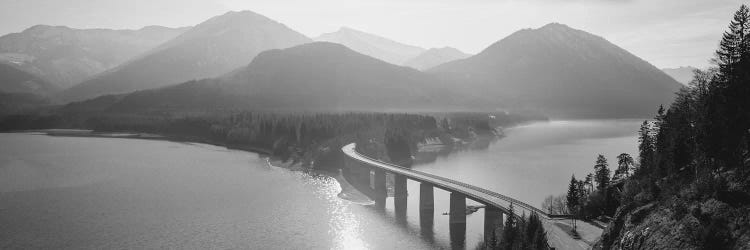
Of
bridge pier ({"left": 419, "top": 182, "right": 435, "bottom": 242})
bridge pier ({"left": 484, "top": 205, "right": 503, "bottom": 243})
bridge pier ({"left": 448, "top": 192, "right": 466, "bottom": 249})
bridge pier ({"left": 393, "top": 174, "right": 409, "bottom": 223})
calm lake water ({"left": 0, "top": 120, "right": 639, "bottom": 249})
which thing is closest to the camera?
bridge pier ({"left": 484, "top": 205, "right": 503, "bottom": 243})

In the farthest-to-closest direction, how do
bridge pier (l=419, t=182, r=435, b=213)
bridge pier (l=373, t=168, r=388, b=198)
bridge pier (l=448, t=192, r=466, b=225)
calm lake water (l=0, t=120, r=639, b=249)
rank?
bridge pier (l=373, t=168, r=388, b=198) < bridge pier (l=419, t=182, r=435, b=213) < bridge pier (l=448, t=192, r=466, b=225) < calm lake water (l=0, t=120, r=639, b=249)

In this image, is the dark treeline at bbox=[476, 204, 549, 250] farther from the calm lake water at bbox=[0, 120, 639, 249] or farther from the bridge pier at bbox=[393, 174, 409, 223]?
the bridge pier at bbox=[393, 174, 409, 223]

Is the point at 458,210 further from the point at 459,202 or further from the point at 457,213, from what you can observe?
the point at 459,202

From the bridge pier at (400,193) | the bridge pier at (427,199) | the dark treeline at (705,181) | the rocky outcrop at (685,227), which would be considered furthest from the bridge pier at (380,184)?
the rocky outcrop at (685,227)

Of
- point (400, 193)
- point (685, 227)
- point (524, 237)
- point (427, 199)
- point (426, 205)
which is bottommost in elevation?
point (426, 205)

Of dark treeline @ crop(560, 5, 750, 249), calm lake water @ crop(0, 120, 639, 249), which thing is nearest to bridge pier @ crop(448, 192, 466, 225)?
calm lake water @ crop(0, 120, 639, 249)

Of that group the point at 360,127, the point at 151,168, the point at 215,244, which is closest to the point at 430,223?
the point at 215,244

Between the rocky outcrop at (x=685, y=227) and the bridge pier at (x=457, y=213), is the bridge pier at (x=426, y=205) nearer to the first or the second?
the bridge pier at (x=457, y=213)

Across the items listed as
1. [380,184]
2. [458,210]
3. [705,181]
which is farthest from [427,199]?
[705,181]
